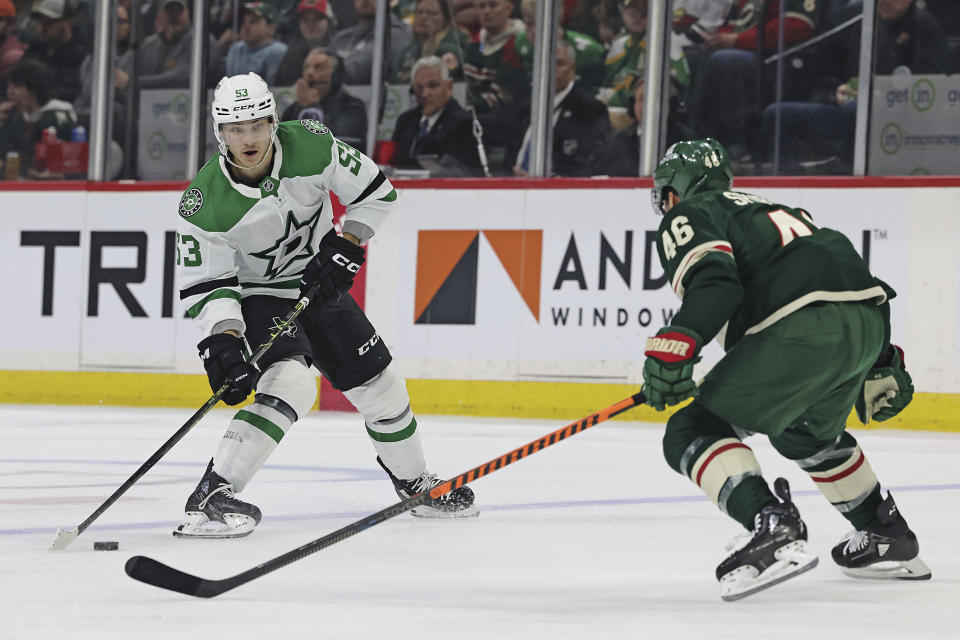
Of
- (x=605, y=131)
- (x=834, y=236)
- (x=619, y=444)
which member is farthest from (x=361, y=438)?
(x=834, y=236)

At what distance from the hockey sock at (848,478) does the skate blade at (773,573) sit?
392mm

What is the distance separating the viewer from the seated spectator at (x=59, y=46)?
9.12m

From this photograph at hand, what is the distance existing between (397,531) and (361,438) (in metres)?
2.91

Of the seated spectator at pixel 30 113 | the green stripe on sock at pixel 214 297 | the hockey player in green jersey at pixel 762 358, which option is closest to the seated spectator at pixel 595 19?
the seated spectator at pixel 30 113

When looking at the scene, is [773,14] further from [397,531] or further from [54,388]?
[397,531]

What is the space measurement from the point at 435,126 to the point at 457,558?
5802 millimetres

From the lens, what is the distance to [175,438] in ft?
11.3

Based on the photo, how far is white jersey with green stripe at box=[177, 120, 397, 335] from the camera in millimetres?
3498

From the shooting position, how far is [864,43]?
295 inches

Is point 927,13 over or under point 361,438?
over

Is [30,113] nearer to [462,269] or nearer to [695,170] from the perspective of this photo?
[462,269]

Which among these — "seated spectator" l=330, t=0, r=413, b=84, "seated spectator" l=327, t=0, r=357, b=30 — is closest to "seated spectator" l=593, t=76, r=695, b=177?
"seated spectator" l=330, t=0, r=413, b=84

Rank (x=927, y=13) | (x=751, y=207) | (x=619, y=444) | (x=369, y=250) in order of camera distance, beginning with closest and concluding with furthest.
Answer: (x=751, y=207), (x=619, y=444), (x=927, y=13), (x=369, y=250)

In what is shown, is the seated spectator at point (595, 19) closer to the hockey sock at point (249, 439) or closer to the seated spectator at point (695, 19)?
the seated spectator at point (695, 19)
